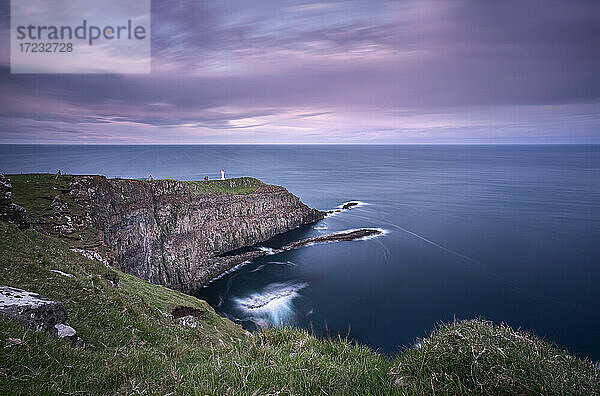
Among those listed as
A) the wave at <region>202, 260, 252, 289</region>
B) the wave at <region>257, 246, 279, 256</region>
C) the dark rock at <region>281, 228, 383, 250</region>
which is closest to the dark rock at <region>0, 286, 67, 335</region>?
the wave at <region>202, 260, 252, 289</region>

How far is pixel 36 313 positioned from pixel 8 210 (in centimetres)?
1361

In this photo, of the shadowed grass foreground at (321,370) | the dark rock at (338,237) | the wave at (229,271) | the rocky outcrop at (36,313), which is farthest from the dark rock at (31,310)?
the dark rock at (338,237)

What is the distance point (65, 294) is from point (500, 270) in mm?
61063

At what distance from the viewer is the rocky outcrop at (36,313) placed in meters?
6.59

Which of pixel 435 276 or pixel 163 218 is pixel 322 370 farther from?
pixel 435 276

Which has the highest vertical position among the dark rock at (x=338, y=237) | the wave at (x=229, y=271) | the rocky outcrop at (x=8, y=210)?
the rocky outcrop at (x=8, y=210)

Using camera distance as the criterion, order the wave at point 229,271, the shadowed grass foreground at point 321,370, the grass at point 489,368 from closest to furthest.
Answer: the grass at point 489,368
the shadowed grass foreground at point 321,370
the wave at point 229,271

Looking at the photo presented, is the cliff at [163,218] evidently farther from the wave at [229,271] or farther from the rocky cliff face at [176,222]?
the wave at [229,271]

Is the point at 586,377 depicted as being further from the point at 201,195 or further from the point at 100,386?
the point at 201,195

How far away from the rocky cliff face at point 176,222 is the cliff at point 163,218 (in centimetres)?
13

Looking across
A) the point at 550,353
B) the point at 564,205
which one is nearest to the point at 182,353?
the point at 550,353

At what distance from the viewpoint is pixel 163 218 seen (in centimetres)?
5166

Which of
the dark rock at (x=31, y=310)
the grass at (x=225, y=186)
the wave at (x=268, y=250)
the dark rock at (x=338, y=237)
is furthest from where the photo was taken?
the dark rock at (x=338, y=237)

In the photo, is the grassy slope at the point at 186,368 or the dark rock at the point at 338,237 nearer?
the grassy slope at the point at 186,368
